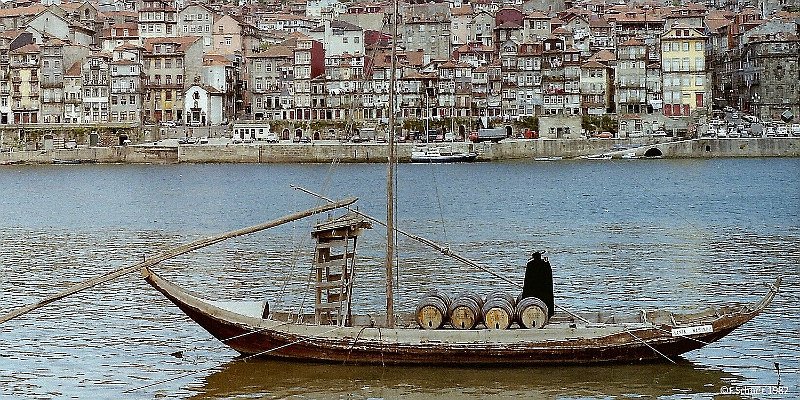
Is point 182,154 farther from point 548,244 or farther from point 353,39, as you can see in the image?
point 548,244

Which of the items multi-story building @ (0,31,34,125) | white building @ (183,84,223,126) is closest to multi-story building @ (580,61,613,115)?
white building @ (183,84,223,126)

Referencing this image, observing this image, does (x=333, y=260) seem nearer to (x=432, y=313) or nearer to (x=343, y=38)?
(x=432, y=313)

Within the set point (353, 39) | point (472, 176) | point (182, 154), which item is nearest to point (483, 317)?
point (472, 176)

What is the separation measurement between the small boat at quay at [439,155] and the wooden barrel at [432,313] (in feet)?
288

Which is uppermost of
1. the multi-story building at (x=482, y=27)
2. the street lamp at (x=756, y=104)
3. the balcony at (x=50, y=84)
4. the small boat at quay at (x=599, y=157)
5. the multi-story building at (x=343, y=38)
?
the multi-story building at (x=482, y=27)

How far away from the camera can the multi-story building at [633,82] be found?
121m

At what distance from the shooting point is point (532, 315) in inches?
936

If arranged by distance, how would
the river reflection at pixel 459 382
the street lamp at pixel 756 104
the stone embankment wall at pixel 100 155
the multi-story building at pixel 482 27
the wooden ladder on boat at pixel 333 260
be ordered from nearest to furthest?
the river reflection at pixel 459 382, the wooden ladder on boat at pixel 333 260, the stone embankment wall at pixel 100 155, the street lamp at pixel 756 104, the multi-story building at pixel 482 27

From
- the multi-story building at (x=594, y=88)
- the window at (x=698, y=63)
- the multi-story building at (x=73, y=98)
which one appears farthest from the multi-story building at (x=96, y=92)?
the window at (x=698, y=63)

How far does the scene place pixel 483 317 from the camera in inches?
940

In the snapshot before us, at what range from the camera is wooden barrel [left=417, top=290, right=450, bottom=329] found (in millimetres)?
23938

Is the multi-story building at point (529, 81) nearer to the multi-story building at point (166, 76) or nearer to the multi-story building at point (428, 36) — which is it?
the multi-story building at point (428, 36)

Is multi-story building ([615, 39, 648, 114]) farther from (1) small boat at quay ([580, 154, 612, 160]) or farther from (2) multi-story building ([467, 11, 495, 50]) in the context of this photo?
(2) multi-story building ([467, 11, 495, 50])

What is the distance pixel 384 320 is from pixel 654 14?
120387mm
